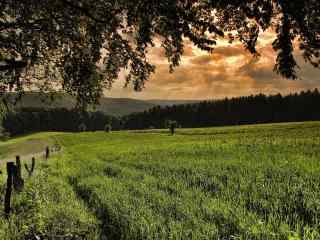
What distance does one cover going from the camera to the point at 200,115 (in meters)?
152

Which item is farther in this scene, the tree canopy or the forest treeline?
the forest treeline

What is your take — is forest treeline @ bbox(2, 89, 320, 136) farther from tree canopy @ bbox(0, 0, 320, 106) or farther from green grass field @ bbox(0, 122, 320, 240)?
tree canopy @ bbox(0, 0, 320, 106)

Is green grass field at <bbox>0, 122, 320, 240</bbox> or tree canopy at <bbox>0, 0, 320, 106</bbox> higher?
tree canopy at <bbox>0, 0, 320, 106</bbox>

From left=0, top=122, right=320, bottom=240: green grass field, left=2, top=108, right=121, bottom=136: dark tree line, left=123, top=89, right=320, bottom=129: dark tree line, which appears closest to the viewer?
left=0, top=122, right=320, bottom=240: green grass field

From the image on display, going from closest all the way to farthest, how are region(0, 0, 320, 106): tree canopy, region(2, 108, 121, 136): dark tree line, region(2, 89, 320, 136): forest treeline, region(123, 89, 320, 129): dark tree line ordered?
region(0, 0, 320, 106): tree canopy
region(123, 89, 320, 129): dark tree line
region(2, 89, 320, 136): forest treeline
region(2, 108, 121, 136): dark tree line

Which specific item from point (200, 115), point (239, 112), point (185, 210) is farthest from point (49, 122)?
point (185, 210)

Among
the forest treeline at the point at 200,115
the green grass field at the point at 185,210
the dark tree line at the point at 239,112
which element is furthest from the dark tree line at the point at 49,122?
the green grass field at the point at 185,210

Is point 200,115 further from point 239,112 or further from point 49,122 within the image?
point 49,122

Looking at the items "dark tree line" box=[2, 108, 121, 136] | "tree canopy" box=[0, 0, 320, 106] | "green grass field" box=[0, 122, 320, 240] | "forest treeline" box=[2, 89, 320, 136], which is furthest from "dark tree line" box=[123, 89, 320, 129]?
"tree canopy" box=[0, 0, 320, 106]

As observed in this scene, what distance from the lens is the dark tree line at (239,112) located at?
12688 cm

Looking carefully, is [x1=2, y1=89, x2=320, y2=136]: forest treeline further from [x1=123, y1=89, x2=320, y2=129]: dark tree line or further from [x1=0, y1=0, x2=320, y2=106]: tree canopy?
[x1=0, y1=0, x2=320, y2=106]: tree canopy

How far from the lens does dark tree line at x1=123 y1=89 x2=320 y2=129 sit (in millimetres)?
126875

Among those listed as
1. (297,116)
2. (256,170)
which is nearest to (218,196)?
(256,170)

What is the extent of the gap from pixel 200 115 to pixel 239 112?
58.9 feet
